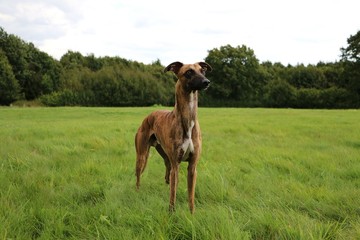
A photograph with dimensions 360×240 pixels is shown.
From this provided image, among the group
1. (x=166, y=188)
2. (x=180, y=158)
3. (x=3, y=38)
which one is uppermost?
(x=3, y=38)

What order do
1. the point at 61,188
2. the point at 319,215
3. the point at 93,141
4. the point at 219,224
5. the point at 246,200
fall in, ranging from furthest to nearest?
the point at 93,141
the point at 61,188
the point at 246,200
the point at 319,215
the point at 219,224

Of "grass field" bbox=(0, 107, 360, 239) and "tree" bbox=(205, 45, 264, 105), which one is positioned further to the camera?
"tree" bbox=(205, 45, 264, 105)

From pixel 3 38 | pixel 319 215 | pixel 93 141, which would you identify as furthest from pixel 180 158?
pixel 3 38

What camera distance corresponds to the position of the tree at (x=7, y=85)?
38.0 metres

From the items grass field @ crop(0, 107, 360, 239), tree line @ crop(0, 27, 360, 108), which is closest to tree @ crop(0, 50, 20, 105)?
tree line @ crop(0, 27, 360, 108)

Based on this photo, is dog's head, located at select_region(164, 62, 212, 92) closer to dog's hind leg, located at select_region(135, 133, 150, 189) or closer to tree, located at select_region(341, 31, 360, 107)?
dog's hind leg, located at select_region(135, 133, 150, 189)

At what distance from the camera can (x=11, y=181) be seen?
509 centimetres

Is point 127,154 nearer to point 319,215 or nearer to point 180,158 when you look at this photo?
point 180,158

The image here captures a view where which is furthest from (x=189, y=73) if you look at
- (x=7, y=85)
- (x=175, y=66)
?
(x=7, y=85)

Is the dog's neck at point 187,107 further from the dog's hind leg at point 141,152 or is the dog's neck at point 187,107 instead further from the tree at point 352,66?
the tree at point 352,66

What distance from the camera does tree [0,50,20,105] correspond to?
38.0 m

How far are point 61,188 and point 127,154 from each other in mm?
2537

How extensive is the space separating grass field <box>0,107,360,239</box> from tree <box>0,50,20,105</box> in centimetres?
3419

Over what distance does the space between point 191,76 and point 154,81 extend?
1878 inches
